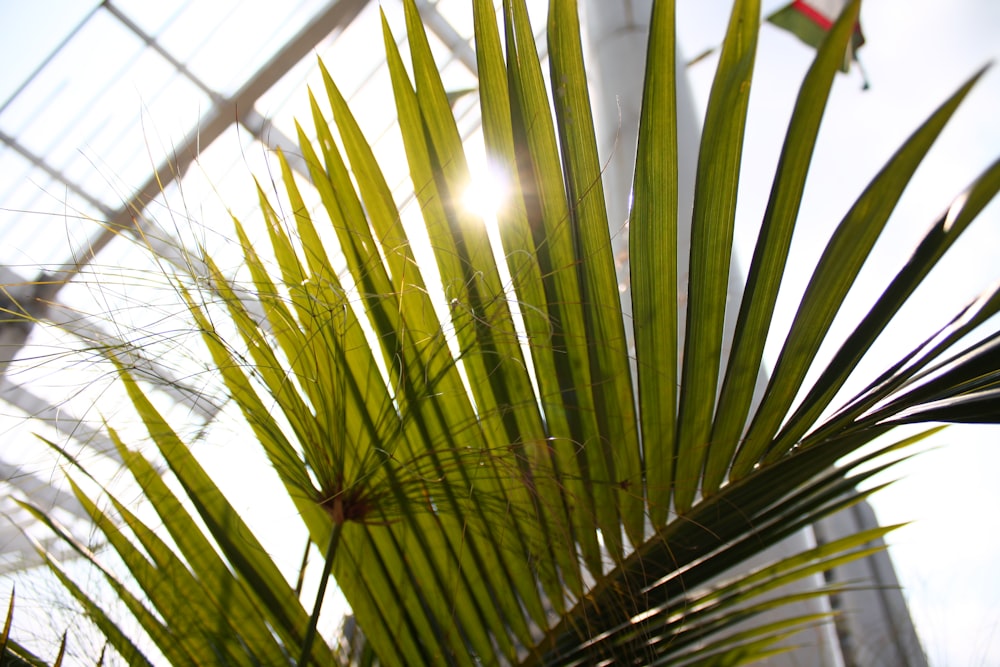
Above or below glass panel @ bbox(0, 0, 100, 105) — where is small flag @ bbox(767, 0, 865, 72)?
below

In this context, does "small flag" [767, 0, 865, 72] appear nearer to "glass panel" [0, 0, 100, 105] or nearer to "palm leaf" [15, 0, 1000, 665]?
"palm leaf" [15, 0, 1000, 665]

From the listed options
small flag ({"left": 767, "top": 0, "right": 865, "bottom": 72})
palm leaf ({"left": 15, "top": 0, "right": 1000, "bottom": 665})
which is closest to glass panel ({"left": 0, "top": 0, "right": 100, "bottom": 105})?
small flag ({"left": 767, "top": 0, "right": 865, "bottom": 72})

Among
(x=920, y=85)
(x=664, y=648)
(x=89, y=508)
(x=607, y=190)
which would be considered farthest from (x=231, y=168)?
(x=664, y=648)

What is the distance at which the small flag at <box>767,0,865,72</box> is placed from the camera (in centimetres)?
355

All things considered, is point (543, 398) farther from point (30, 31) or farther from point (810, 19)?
point (30, 31)

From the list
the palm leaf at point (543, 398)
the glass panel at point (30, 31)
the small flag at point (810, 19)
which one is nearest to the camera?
the palm leaf at point (543, 398)

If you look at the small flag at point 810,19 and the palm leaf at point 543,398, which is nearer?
the palm leaf at point 543,398

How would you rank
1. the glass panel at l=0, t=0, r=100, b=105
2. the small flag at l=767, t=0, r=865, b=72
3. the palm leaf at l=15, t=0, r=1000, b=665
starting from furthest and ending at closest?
the glass panel at l=0, t=0, r=100, b=105 < the small flag at l=767, t=0, r=865, b=72 < the palm leaf at l=15, t=0, r=1000, b=665

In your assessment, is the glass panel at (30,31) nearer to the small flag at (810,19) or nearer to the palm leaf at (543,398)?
the small flag at (810,19)

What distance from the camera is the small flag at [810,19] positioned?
3.55 metres

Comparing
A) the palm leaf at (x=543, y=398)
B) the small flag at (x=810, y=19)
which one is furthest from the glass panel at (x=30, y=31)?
the palm leaf at (x=543, y=398)

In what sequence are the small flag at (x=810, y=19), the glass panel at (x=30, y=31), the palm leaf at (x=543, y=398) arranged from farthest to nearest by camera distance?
the glass panel at (x=30, y=31)
the small flag at (x=810, y=19)
the palm leaf at (x=543, y=398)

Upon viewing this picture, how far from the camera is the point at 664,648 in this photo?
839 millimetres

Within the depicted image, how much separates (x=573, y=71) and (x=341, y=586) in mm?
691
